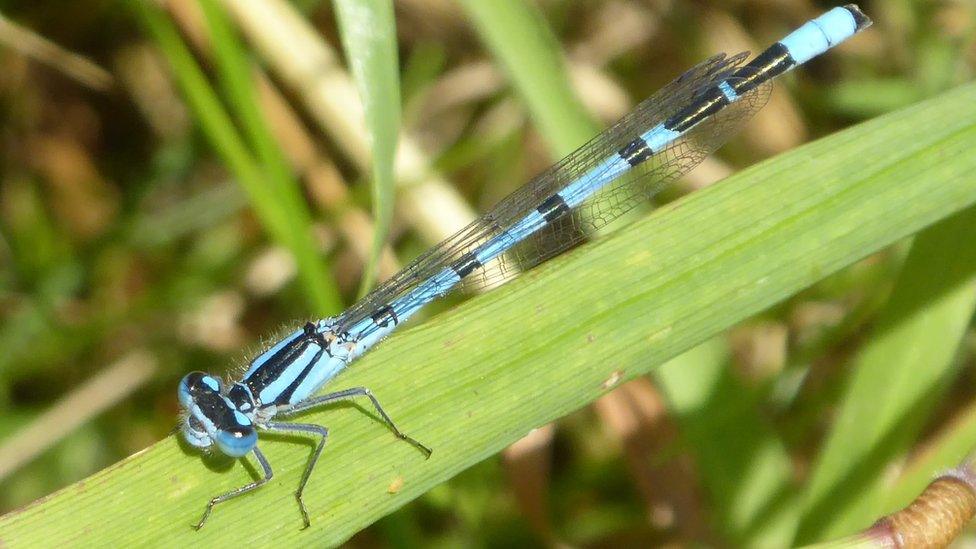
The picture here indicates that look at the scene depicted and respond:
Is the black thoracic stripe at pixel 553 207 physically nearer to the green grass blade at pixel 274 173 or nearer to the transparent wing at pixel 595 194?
the transparent wing at pixel 595 194

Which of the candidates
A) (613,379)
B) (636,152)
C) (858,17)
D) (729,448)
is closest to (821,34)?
(858,17)

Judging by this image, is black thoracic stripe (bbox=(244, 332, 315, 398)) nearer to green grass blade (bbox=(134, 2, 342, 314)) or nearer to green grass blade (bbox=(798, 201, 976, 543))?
green grass blade (bbox=(134, 2, 342, 314))

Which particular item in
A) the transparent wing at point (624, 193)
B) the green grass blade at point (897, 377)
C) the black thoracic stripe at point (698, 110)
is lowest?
the green grass blade at point (897, 377)

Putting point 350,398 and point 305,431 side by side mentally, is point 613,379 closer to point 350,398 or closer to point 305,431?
point 350,398

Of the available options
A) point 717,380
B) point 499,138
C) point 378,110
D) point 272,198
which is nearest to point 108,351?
point 272,198

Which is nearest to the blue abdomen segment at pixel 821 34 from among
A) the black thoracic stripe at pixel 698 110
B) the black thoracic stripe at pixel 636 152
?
the black thoracic stripe at pixel 698 110

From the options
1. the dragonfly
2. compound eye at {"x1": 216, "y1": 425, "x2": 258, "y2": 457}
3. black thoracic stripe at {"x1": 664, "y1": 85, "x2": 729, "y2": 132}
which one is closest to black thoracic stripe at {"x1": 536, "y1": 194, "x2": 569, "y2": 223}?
the dragonfly

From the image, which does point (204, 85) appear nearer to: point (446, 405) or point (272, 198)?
point (272, 198)
